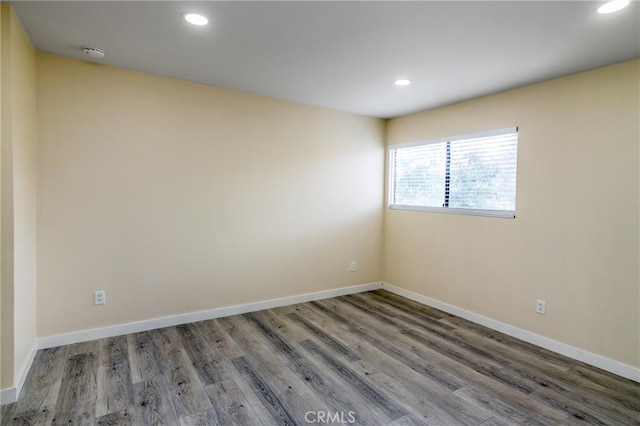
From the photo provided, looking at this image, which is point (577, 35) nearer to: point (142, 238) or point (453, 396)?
point (453, 396)

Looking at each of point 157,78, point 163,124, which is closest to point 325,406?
point 163,124

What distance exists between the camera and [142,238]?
125 inches

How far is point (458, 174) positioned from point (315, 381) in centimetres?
273

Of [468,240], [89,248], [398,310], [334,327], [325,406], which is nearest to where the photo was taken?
[325,406]

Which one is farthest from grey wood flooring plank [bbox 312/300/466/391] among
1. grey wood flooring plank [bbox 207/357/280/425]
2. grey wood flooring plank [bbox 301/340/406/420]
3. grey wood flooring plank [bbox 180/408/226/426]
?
grey wood flooring plank [bbox 180/408/226/426]

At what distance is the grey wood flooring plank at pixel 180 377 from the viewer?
2.14m

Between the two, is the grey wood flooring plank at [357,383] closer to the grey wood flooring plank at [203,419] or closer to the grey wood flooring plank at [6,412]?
the grey wood flooring plank at [203,419]

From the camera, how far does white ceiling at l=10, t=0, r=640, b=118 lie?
77.4 inches

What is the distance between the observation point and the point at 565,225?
2.92m

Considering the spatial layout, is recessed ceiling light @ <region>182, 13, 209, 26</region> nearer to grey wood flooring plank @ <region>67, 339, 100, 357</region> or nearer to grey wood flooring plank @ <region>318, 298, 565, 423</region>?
grey wood flooring plank @ <region>67, 339, 100, 357</region>

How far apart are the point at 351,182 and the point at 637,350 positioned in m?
3.16

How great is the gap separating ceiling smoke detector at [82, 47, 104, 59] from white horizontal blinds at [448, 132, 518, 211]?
3.56 metres

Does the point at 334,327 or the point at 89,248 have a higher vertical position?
the point at 89,248

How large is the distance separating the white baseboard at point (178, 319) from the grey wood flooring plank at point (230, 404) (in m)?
1.23
